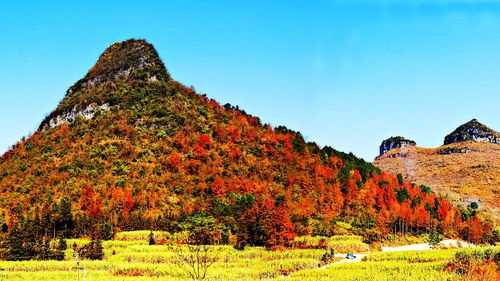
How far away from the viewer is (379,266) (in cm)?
4703

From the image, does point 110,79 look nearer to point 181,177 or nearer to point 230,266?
point 181,177

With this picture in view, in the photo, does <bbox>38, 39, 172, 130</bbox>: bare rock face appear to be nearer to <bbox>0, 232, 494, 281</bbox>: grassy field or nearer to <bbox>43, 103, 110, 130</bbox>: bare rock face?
<bbox>43, 103, 110, 130</bbox>: bare rock face

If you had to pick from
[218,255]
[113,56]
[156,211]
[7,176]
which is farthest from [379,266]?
[113,56]

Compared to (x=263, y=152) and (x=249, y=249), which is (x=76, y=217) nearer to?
(x=249, y=249)

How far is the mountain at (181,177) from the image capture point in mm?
75500

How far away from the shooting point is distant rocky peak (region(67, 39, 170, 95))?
12562cm

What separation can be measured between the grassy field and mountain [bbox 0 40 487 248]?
596 centimetres

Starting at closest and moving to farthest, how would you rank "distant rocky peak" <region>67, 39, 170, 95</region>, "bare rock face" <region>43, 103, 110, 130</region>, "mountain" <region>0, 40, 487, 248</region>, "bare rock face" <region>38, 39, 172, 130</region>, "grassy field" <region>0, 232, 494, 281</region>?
"grassy field" <region>0, 232, 494, 281</region> < "mountain" <region>0, 40, 487, 248</region> < "bare rock face" <region>43, 103, 110, 130</region> < "bare rock face" <region>38, 39, 172, 130</region> < "distant rocky peak" <region>67, 39, 170, 95</region>

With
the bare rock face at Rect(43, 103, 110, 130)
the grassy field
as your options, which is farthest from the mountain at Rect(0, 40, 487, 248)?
the grassy field

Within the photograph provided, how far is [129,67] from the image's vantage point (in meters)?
128

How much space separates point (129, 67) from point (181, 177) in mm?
47190

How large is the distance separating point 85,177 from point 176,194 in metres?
16.7

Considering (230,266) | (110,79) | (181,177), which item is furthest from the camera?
(110,79)

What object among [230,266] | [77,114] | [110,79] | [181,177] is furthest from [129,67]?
[230,266]
